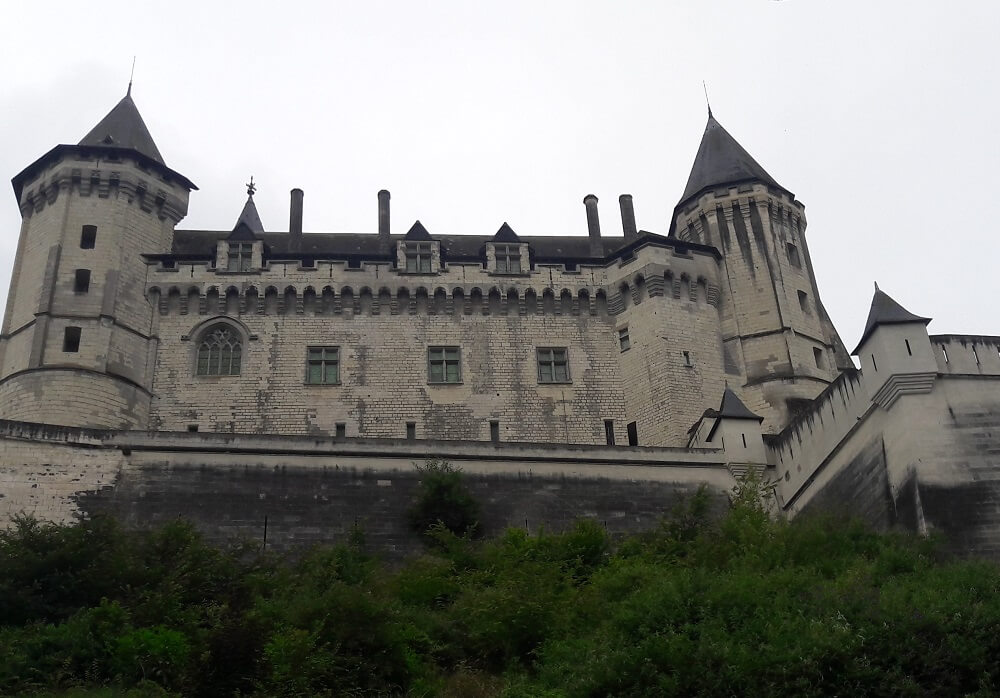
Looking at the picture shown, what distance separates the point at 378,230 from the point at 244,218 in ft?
23.8

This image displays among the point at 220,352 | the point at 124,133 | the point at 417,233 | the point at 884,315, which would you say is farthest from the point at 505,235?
the point at 884,315

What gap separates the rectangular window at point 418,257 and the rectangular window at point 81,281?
959 cm

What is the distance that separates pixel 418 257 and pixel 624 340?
715 cm

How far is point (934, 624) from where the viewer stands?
16.4m

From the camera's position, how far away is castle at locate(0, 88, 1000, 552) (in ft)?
90.3

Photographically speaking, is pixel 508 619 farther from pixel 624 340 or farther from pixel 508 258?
pixel 508 258

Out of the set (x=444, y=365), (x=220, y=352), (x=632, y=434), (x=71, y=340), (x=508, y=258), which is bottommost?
(x=632, y=434)

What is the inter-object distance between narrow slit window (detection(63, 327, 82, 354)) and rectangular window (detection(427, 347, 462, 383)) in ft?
33.0

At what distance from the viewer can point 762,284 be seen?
121 feet

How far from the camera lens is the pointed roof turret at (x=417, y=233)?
126 feet

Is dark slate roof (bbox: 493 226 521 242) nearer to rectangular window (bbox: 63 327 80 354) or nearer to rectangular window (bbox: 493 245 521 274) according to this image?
rectangular window (bbox: 493 245 521 274)

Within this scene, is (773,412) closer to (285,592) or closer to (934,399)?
(934,399)

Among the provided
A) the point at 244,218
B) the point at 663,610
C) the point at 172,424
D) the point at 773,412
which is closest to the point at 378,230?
the point at 244,218

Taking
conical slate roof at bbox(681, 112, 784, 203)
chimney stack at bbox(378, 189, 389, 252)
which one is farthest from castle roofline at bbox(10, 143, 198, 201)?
conical slate roof at bbox(681, 112, 784, 203)
